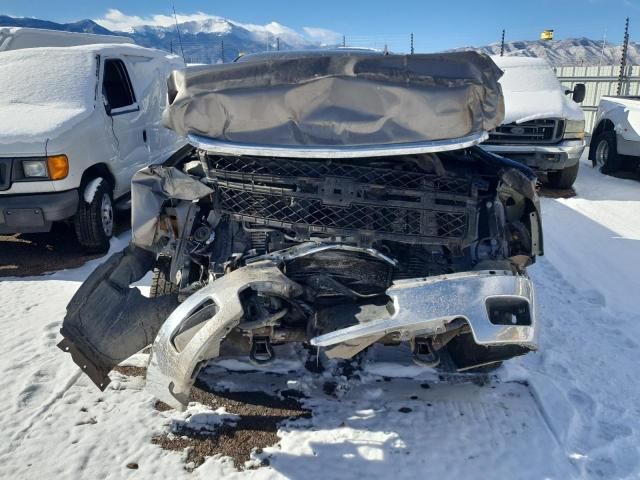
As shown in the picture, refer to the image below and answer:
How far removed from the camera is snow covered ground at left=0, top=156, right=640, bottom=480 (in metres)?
2.58

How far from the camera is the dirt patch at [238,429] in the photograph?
269 cm

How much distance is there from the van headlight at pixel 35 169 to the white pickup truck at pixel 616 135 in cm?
845

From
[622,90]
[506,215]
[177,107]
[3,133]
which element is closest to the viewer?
[177,107]

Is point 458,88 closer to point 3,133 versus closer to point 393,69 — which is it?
point 393,69

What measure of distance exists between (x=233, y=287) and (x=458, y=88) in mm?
1430

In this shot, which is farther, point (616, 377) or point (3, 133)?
point (3, 133)

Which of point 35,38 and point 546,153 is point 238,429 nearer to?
point 546,153

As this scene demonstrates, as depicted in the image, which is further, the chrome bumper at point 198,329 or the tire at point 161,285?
the tire at point 161,285

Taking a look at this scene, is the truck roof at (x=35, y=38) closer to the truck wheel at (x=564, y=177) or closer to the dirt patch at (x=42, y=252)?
the dirt patch at (x=42, y=252)

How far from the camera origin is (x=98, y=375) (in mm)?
2844

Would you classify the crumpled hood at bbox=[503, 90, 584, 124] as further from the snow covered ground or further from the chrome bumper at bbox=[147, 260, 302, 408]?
the chrome bumper at bbox=[147, 260, 302, 408]

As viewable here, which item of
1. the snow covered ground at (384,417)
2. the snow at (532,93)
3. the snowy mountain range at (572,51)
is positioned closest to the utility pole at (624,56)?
the snowy mountain range at (572,51)

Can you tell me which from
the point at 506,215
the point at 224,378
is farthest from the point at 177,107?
the point at 506,215

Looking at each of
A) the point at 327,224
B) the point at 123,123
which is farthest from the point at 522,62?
the point at 327,224
